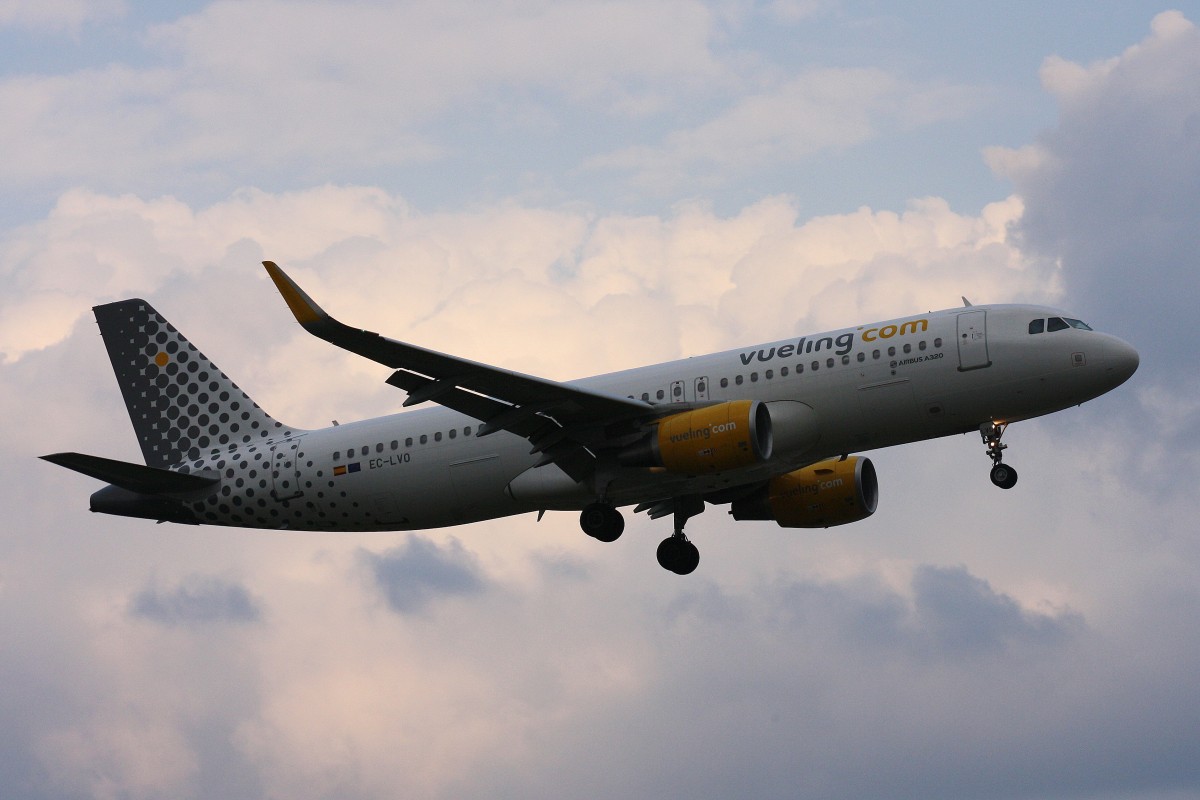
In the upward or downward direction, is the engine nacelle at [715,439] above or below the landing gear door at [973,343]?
below

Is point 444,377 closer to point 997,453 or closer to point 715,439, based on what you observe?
point 715,439

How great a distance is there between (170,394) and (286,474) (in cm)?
609

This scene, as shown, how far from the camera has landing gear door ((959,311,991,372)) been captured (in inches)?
1464

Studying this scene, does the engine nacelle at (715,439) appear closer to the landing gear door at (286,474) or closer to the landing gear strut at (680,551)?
the landing gear strut at (680,551)

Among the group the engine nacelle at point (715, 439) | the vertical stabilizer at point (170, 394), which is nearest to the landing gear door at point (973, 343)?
the engine nacelle at point (715, 439)

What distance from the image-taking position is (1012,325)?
123ft

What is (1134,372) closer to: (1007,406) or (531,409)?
(1007,406)

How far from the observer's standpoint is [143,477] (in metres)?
42.8

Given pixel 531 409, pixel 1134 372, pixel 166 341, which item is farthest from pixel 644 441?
pixel 166 341

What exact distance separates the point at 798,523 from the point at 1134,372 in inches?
406

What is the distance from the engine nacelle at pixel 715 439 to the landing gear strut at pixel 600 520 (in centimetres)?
282

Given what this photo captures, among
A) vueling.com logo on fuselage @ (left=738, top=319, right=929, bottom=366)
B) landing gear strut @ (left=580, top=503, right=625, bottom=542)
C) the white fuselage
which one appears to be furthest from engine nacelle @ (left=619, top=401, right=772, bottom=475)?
landing gear strut @ (left=580, top=503, right=625, bottom=542)

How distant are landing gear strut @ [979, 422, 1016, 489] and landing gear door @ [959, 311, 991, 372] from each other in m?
1.56

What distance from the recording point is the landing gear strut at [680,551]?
43844mm
